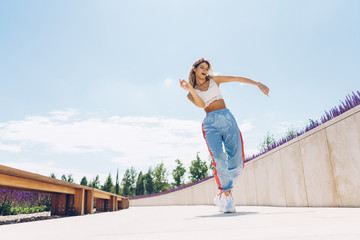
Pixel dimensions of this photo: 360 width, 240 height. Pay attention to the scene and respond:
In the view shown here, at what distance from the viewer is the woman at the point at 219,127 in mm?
3213

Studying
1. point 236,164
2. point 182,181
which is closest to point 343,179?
point 236,164

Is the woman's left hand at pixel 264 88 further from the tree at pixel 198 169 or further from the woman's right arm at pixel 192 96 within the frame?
the tree at pixel 198 169

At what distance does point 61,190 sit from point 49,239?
11.1 ft

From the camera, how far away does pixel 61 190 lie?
4.21 m

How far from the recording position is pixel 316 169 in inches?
150

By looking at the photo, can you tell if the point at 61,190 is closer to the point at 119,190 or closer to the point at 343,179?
the point at 343,179

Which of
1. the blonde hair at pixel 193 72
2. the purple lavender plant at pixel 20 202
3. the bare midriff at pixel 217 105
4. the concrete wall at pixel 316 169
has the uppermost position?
the blonde hair at pixel 193 72

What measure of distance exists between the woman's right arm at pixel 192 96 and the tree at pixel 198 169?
2689cm

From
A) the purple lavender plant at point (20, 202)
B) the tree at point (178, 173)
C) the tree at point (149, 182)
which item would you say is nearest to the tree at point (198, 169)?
the tree at point (178, 173)

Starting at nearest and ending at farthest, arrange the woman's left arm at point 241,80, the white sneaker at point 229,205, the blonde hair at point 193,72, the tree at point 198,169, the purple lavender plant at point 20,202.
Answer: the white sneaker at point 229,205, the woman's left arm at point 241,80, the blonde hair at point 193,72, the purple lavender plant at point 20,202, the tree at point 198,169

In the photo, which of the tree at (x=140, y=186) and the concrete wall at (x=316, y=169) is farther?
the tree at (x=140, y=186)

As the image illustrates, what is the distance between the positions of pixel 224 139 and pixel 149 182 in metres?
37.9

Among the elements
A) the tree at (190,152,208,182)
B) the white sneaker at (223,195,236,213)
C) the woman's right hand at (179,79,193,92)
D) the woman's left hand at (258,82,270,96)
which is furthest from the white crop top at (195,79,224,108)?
the tree at (190,152,208,182)

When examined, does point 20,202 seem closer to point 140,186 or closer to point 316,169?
point 316,169
